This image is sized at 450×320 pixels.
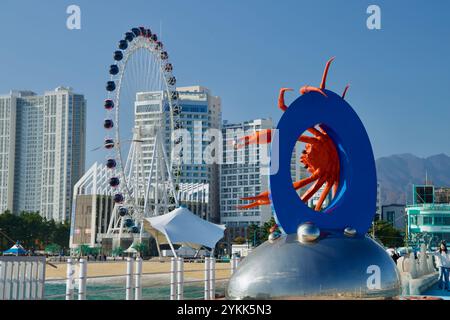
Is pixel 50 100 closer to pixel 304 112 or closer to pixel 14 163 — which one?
pixel 14 163

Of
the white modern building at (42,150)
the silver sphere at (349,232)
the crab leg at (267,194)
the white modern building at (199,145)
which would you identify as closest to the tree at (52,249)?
the white modern building at (199,145)

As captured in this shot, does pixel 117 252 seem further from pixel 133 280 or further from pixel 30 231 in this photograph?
pixel 133 280

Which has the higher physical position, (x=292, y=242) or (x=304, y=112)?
(x=304, y=112)

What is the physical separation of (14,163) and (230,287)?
124194mm

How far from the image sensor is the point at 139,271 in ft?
38.8

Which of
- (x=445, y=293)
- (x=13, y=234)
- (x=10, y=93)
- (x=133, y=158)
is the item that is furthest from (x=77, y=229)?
(x=445, y=293)

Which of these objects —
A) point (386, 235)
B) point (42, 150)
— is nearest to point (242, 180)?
point (42, 150)

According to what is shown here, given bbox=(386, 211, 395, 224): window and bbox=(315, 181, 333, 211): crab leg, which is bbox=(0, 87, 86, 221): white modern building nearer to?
bbox=(386, 211, 395, 224): window

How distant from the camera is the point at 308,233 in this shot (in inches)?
463

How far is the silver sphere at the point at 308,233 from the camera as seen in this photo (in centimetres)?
1176

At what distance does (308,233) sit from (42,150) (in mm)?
122250

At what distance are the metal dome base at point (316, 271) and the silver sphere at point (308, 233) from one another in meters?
0.08

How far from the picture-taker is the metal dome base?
11219 millimetres
